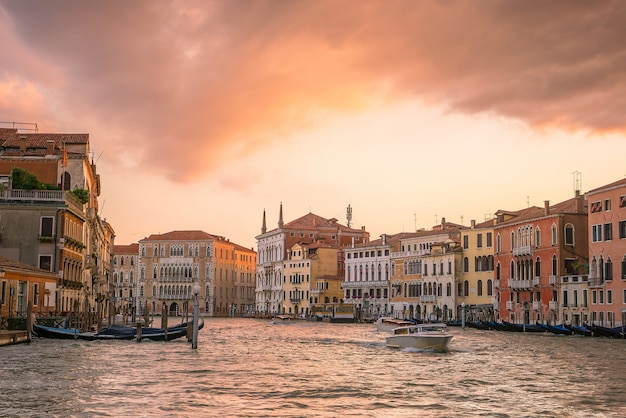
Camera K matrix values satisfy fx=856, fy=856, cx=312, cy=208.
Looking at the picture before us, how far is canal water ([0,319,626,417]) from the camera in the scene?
1456 centimetres

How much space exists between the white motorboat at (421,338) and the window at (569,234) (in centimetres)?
2233

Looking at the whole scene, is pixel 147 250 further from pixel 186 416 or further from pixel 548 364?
pixel 186 416

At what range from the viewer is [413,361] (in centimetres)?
2520

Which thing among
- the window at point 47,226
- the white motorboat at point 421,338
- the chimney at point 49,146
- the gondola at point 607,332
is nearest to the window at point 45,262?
the window at point 47,226

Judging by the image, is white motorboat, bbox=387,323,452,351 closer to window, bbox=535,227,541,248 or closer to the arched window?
the arched window

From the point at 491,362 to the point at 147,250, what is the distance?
8084cm

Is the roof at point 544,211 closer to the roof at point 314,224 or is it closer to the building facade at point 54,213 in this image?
the building facade at point 54,213

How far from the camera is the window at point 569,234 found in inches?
1993

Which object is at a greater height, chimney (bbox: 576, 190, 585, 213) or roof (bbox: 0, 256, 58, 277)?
chimney (bbox: 576, 190, 585, 213)

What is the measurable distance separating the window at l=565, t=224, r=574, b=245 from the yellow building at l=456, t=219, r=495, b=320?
379 inches

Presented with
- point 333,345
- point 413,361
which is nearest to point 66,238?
point 333,345

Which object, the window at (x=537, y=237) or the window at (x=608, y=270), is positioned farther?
the window at (x=537, y=237)

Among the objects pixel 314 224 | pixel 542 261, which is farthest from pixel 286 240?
pixel 542 261

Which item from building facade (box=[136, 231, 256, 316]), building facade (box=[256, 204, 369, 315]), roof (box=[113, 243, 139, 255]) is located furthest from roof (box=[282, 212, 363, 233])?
roof (box=[113, 243, 139, 255])
